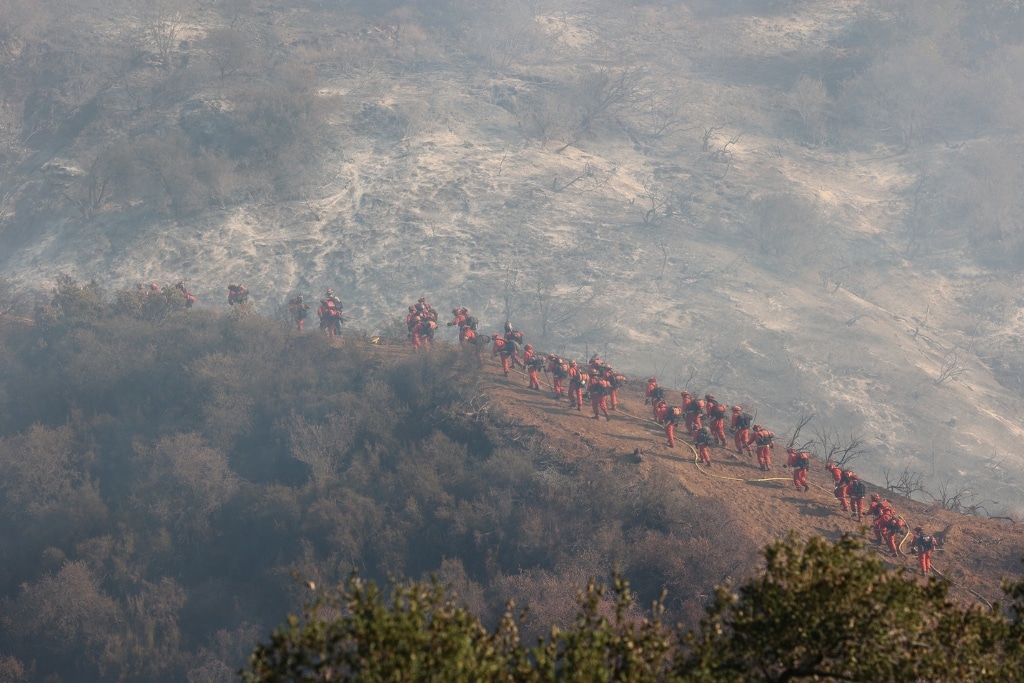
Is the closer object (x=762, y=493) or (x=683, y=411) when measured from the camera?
(x=762, y=493)

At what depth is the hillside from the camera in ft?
130

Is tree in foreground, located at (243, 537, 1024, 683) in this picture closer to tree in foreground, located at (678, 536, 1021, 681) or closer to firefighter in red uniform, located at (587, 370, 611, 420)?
tree in foreground, located at (678, 536, 1021, 681)

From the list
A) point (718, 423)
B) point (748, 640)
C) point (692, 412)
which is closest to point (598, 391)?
point (692, 412)

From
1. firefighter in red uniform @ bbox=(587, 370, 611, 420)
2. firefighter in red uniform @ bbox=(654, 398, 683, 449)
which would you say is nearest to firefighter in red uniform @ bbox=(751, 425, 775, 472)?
firefighter in red uniform @ bbox=(654, 398, 683, 449)

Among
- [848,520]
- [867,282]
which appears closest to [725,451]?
[848,520]

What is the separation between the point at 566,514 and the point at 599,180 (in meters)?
34.2

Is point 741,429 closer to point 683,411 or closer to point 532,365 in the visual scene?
point 683,411

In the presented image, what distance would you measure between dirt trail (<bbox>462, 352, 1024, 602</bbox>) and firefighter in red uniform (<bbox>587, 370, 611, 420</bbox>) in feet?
1.15

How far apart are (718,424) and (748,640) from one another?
15398 mm

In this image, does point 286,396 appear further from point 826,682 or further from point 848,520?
point 826,682

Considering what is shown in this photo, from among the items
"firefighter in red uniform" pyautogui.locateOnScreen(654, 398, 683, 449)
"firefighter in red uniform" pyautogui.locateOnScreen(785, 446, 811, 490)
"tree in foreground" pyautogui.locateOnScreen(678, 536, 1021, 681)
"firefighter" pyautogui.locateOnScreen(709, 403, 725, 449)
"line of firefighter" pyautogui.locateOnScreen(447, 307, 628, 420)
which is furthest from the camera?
"line of firefighter" pyautogui.locateOnScreen(447, 307, 628, 420)

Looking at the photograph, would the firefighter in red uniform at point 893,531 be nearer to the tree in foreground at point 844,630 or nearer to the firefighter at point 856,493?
the firefighter at point 856,493

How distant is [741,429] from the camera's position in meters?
21.0

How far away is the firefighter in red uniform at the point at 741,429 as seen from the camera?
20.8 meters
